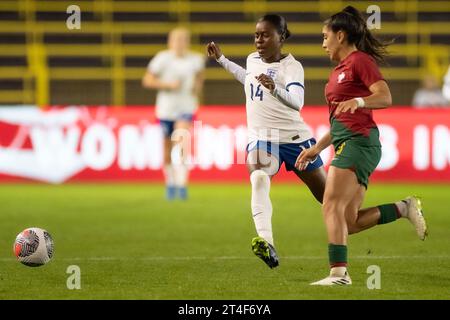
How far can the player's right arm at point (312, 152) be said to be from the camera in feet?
24.7

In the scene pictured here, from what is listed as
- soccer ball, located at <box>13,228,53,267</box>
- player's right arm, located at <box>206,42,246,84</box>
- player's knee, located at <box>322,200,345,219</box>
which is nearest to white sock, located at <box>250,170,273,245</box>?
player's knee, located at <box>322,200,345,219</box>

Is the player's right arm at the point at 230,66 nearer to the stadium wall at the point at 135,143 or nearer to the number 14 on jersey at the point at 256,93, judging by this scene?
the number 14 on jersey at the point at 256,93

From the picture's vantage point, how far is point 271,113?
846cm

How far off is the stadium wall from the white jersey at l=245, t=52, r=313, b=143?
28.4 feet

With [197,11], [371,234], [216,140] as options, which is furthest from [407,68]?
[371,234]

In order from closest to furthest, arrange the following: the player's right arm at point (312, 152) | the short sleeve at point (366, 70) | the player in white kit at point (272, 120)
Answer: the short sleeve at point (366, 70) < the player's right arm at point (312, 152) < the player in white kit at point (272, 120)

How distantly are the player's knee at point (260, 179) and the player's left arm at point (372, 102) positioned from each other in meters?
1.37

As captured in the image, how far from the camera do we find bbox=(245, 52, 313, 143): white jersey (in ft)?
27.6

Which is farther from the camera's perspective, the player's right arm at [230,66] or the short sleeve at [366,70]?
the player's right arm at [230,66]

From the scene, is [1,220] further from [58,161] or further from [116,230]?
[58,161]

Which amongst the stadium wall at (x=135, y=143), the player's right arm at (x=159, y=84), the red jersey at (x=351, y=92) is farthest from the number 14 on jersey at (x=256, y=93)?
the stadium wall at (x=135, y=143)

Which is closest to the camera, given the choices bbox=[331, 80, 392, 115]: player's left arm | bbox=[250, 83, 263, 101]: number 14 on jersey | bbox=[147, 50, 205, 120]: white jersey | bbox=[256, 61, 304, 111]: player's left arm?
bbox=[331, 80, 392, 115]: player's left arm

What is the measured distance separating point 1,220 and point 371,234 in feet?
14.7

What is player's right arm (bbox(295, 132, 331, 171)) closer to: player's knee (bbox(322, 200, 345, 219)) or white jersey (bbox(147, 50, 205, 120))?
player's knee (bbox(322, 200, 345, 219))
